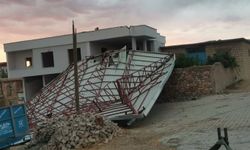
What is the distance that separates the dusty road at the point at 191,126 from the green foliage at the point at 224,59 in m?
8.25

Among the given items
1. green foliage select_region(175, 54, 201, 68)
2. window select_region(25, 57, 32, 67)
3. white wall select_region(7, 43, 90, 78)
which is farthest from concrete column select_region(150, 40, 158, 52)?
window select_region(25, 57, 32, 67)

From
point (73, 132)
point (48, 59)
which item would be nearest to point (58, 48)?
point (48, 59)

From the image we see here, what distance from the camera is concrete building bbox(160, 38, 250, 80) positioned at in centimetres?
3589

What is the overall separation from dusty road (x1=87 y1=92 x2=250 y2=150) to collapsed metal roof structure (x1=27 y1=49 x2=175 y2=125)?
0.99m

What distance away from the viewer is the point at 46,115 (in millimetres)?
20766

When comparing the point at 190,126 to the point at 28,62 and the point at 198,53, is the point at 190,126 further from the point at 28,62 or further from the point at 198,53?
the point at 28,62

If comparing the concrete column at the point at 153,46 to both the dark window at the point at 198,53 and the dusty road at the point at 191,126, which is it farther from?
the dusty road at the point at 191,126

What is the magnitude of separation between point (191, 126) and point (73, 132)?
4336 mm

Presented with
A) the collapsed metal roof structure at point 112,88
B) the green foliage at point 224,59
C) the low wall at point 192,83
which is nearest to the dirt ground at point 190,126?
the collapsed metal roof structure at point 112,88

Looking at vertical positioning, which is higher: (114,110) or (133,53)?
(133,53)

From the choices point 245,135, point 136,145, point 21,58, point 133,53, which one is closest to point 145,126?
point 136,145

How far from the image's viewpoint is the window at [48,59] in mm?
40244

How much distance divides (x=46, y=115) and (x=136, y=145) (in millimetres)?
7856

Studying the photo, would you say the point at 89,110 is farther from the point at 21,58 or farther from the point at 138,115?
the point at 21,58
